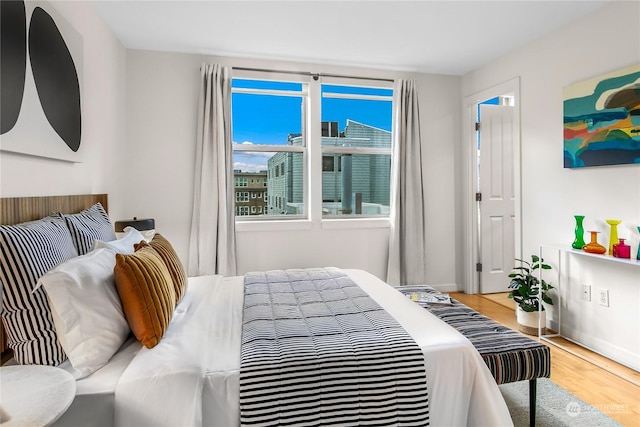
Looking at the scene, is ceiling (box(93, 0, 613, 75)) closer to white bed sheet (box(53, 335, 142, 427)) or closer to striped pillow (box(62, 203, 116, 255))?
striped pillow (box(62, 203, 116, 255))

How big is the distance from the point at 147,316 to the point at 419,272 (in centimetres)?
316

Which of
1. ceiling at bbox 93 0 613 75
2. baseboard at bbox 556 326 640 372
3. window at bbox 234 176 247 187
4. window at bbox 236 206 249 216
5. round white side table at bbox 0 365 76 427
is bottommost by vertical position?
baseboard at bbox 556 326 640 372

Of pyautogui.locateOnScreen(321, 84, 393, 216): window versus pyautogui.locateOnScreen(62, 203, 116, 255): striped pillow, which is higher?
pyautogui.locateOnScreen(321, 84, 393, 216): window

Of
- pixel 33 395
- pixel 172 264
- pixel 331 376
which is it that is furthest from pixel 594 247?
pixel 33 395

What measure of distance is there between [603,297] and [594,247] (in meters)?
0.41

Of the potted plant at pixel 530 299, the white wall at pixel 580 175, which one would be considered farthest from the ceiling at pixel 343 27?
the potted plant at pixel 530 299

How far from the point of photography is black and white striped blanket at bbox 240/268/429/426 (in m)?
1.32

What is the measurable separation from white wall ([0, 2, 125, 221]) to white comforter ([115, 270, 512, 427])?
3.30ft

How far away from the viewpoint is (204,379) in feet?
4.33

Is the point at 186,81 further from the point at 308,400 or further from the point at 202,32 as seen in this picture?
the point at 308,400

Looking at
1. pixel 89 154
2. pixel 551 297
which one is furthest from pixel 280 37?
pixel 551 297

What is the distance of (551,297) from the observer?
315 centimetres

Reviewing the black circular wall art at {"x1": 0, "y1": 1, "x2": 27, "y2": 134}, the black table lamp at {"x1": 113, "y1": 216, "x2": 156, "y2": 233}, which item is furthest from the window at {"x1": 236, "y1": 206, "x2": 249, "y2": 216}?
the black circular wall art at {"x1": 0, "y1": 1, "x2": 27, "y2": 134}

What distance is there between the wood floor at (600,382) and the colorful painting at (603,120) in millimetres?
1409
